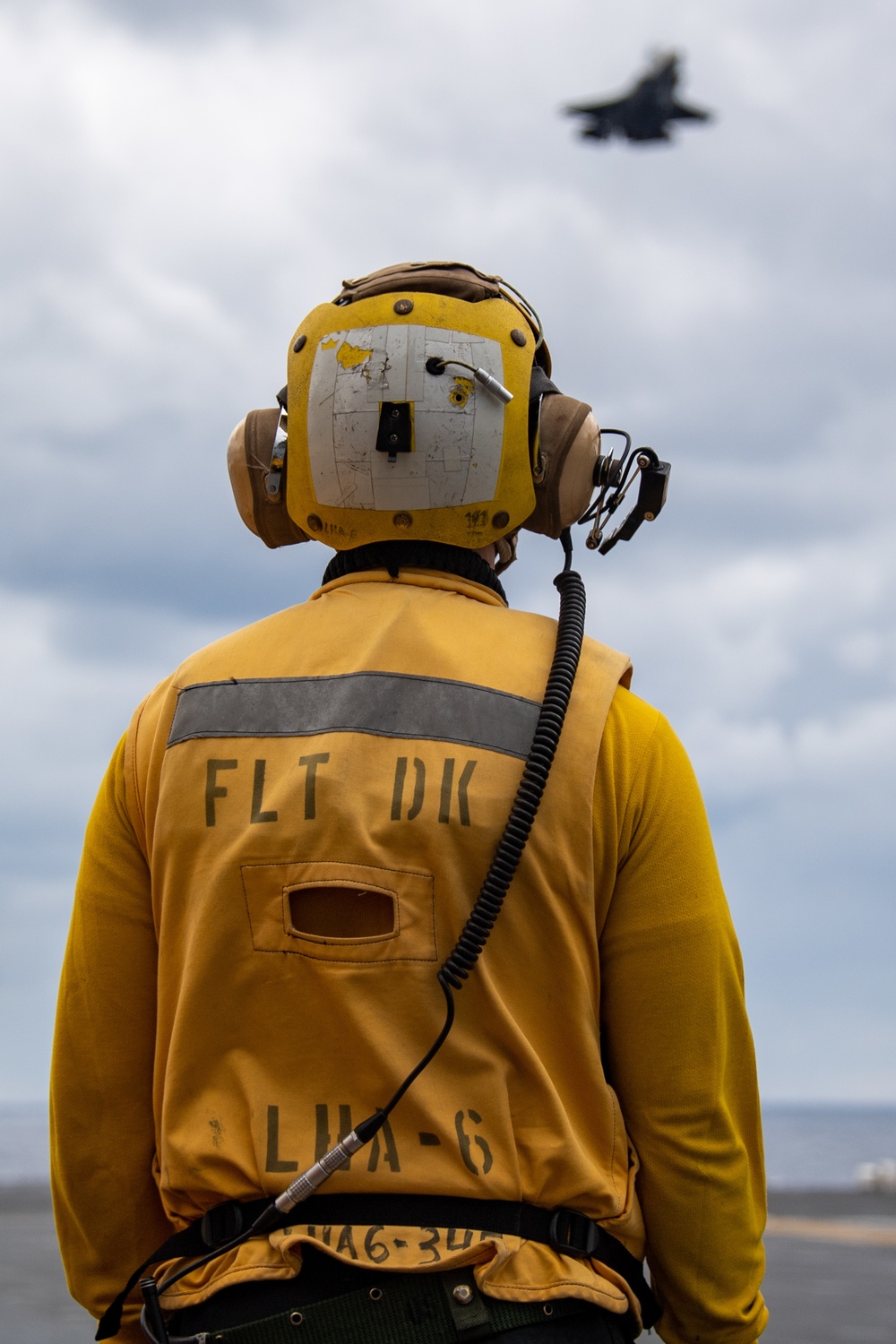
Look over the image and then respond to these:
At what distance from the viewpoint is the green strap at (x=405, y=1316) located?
2121 mm

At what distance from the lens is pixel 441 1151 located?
220cm

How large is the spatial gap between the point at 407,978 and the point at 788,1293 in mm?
8453

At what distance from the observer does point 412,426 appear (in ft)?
8.62

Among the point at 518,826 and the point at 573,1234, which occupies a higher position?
the point at 518,826

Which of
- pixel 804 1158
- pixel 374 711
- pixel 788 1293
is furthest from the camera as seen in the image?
pixel 804 1158

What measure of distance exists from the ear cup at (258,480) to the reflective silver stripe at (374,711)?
608 millimetres

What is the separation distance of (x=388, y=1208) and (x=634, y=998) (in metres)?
0.52

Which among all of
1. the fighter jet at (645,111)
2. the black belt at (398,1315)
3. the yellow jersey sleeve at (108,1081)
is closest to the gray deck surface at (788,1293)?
the yellow jersey sleeve at (108,1081)

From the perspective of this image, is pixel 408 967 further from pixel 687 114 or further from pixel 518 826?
pixel 687 114

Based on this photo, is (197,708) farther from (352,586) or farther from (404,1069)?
(404,1069)

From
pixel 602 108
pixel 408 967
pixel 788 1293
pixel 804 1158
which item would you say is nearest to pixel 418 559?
pixel 408 967

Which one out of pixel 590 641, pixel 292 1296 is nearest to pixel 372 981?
pixel 292 1296

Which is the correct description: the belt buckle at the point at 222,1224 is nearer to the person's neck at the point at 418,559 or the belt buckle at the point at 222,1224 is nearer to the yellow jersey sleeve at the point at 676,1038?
the yellow jersey sleeve at the point at 676,1038

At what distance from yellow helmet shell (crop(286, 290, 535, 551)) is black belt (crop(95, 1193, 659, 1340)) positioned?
116 cm
